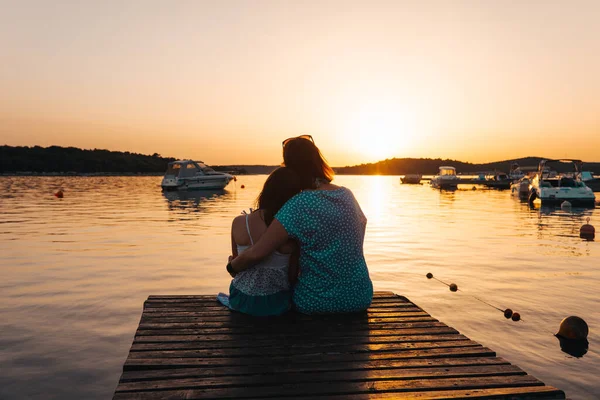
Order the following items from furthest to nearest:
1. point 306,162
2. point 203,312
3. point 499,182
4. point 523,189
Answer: point 499,182
point 523,189
point 203,312
point 306,162

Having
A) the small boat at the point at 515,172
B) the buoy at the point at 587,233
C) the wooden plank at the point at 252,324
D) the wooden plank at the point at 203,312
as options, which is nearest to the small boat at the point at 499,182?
the small boat at the point at 515,172

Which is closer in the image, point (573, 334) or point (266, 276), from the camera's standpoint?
point (266, 276)

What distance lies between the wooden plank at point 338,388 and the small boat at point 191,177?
2225 inches

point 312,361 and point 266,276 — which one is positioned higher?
point 266,276

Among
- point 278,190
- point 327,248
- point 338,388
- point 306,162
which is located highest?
point 306,162

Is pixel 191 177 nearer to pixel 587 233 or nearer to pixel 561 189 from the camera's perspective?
pixel 561 189

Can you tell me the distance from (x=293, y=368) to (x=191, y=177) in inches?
2239

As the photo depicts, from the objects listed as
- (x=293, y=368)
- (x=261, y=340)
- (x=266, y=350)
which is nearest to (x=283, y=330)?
(x=261, y=340)

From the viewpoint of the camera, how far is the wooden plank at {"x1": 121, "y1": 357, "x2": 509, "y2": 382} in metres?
3.93

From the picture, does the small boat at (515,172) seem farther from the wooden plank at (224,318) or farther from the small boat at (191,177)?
the wooden plank at (224,318)

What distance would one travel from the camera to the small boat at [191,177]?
58.8m

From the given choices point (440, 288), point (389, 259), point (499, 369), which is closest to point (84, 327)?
point (499, 369)

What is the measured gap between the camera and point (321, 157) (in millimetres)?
5082

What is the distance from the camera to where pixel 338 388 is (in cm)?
369
